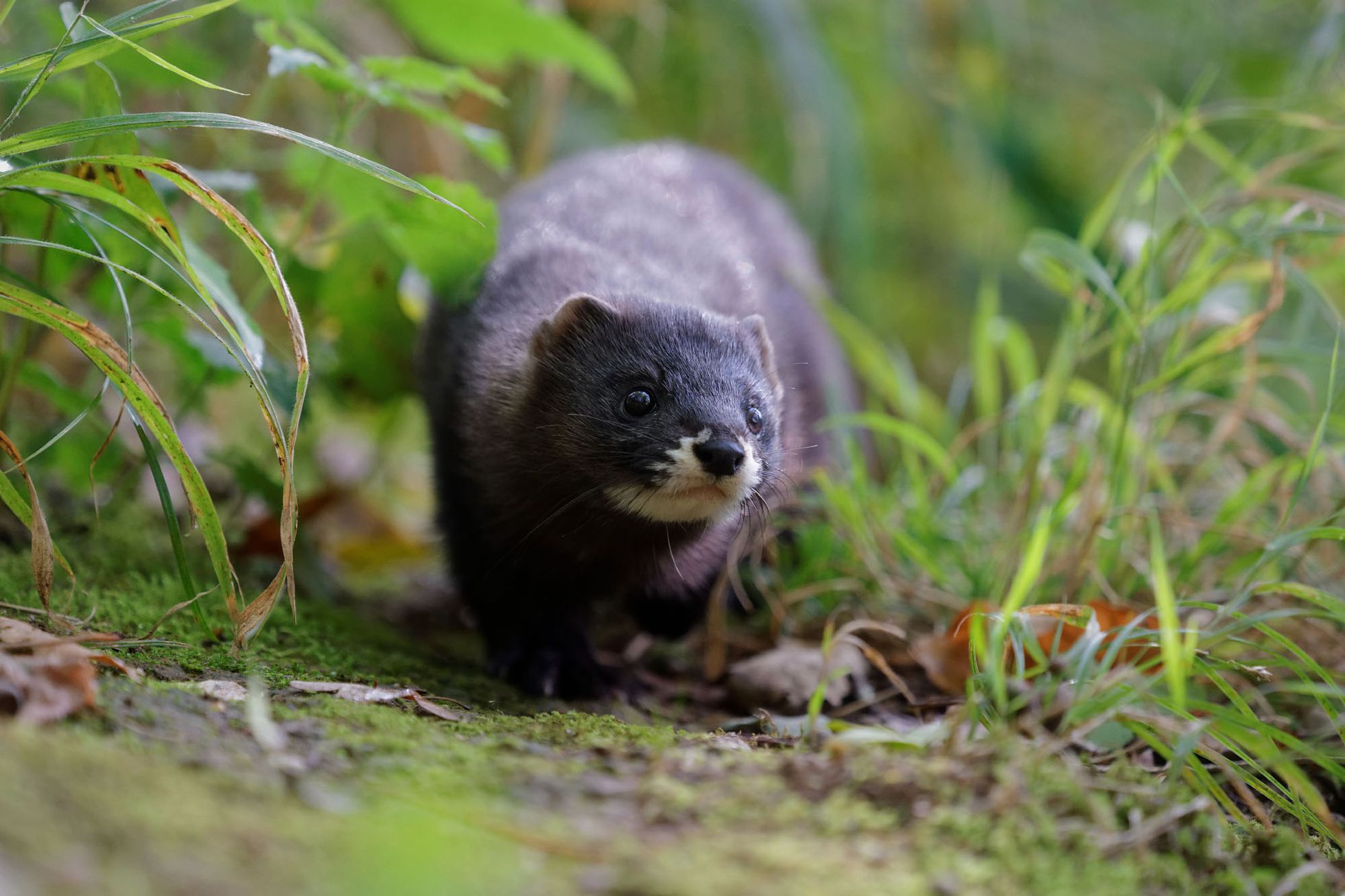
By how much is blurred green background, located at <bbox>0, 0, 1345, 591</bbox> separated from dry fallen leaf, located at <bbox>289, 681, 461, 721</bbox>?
3.22 feet

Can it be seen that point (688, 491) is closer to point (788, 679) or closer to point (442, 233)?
point (788, 679)

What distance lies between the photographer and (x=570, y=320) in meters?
3.09

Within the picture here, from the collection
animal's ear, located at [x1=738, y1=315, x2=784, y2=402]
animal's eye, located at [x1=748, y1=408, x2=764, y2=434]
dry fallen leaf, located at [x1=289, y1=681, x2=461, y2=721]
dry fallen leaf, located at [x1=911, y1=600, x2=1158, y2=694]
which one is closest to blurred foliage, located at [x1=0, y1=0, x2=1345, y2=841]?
dry fallen leaf, located at [x1=911, y1=600, x2=1158, y2=694]

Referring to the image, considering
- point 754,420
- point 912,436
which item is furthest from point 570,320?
point 912,436

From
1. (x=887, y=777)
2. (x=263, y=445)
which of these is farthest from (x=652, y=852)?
(x=263, y=445)

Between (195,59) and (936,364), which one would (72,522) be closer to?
(195,59)

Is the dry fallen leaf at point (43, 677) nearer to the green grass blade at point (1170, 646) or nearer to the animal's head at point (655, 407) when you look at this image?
the animal's head at point (655, 407)

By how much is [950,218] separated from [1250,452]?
428 centimetres

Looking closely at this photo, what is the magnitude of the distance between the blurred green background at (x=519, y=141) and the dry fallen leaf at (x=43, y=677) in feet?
3.33

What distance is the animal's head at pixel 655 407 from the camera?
9.17ft

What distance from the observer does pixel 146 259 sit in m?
3.29

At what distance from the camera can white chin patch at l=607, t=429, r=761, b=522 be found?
9.05 feet

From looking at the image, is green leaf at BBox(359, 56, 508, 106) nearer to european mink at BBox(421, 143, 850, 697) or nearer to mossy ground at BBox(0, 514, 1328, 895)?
european mink at BBox(421, 143, 850, 697)

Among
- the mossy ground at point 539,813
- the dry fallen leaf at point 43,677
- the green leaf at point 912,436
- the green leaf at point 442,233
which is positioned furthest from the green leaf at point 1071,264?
the dry fallen leaf at point 43,677
